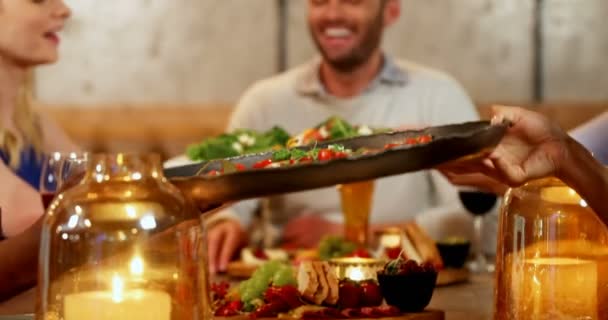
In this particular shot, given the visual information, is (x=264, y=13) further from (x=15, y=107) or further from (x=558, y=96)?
(x=15, y=107)

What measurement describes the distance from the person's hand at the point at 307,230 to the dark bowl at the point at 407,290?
1801mm

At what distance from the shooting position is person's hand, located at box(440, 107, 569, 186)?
4.66 ft

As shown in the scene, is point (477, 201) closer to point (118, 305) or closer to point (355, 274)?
point (355, 274)

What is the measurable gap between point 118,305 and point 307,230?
100 inches

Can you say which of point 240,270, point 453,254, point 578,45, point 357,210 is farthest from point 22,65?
point 578,45

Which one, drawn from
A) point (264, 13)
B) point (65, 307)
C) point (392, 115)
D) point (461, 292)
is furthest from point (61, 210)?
point (264, 13)

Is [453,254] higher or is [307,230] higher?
[307,230]

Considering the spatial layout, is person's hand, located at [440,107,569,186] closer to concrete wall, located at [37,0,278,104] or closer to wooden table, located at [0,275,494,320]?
wooden table, located at [0,275,494,320]

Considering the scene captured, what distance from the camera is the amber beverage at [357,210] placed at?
2.67 meters

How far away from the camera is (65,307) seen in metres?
1.16

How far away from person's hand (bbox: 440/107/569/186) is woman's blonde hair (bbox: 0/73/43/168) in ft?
4.91

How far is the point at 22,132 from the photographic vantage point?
8.87ft

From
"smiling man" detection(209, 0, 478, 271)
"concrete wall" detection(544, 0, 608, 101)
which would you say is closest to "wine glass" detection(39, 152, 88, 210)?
"smiling man" detection(209, 0, 478, 271)

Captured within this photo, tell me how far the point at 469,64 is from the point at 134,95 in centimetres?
176
